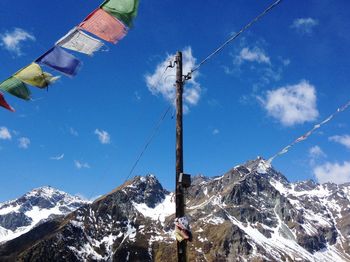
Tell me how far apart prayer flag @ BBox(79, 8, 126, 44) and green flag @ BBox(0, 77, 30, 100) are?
10.2 feet

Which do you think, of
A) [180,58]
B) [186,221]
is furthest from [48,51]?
[186,221]

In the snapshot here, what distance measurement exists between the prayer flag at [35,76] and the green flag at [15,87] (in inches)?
6.9

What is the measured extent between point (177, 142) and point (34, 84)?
5931 mm

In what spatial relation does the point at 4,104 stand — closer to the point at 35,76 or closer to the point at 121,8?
the point at 35,76

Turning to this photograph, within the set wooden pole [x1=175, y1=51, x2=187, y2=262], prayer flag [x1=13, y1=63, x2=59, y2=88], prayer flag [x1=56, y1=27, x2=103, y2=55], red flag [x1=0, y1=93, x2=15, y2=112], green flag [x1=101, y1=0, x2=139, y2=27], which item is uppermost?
green flag [x1=101, y1=0, x2=139, y2=27]

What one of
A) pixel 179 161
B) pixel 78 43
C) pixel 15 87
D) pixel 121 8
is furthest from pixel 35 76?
pixel 179 161

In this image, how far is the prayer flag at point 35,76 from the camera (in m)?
17.3

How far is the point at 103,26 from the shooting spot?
1659 centimetres

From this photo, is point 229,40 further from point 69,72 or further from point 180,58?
point 69,72

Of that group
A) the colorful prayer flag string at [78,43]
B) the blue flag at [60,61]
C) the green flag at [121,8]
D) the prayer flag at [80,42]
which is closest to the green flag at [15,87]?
the colorful prayer flag string at [78,43]

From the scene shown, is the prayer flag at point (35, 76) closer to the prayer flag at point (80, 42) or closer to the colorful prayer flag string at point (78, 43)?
the colorful prayer flag string at point (78, 43)

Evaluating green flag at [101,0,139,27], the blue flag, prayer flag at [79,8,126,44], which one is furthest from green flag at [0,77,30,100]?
green flag at [101,0,139,27]

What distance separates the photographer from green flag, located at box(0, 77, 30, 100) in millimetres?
17188

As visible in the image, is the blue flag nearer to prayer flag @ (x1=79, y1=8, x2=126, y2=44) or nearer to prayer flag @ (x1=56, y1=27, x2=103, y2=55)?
prayer flag @ (x1=56, y1=27, x2=103, y2=55)
